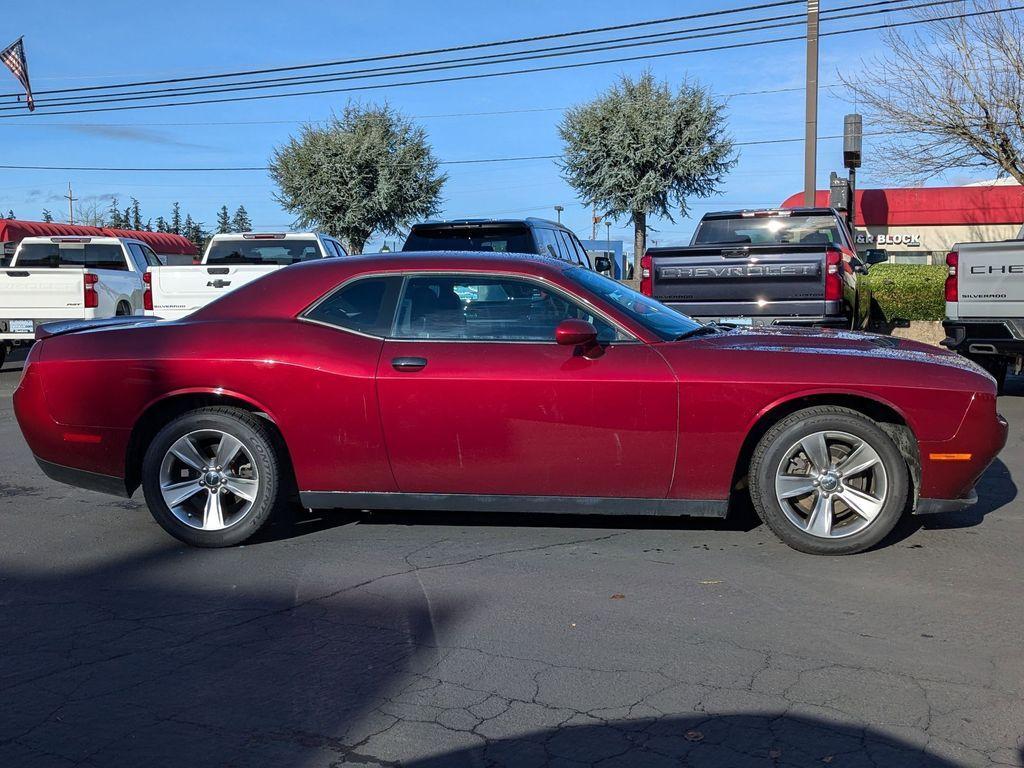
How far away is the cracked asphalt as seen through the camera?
3271 mm

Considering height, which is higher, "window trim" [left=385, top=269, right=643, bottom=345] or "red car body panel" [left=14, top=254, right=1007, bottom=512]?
"window trim" [left=385, top=269, right=643, bottom=345]

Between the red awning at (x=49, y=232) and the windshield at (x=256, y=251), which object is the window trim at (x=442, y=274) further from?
the red awning at (x=49, y=232)

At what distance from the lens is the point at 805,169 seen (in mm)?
19484

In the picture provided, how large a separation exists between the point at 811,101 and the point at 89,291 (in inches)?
519

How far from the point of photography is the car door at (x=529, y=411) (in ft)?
17.1

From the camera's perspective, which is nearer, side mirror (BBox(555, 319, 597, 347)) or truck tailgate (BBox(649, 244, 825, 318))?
side mirror (BBox(555, 319, 597, 347))

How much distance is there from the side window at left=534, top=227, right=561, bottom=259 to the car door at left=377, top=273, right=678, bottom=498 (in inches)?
256

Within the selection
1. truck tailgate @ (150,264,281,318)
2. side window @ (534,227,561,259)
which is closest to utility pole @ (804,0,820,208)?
side window @ (534,227,561,259)

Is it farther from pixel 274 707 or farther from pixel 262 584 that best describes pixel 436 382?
pixel 274 707

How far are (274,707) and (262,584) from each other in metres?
1.46

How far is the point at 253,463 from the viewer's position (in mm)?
5508

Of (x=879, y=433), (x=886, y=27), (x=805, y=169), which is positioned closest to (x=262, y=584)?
(x=879, y=433)

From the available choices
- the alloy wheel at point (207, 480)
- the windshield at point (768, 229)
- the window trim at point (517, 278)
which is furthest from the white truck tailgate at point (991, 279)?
the alloy wheel at point (207, 480)

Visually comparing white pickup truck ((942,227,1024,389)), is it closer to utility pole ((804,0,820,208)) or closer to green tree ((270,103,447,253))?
utility pole ((804,0,820,208))
